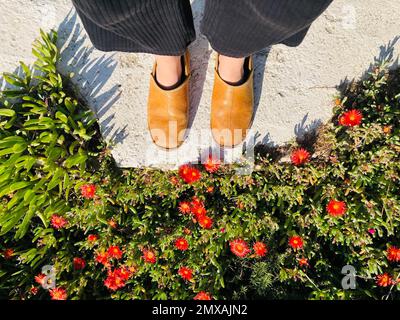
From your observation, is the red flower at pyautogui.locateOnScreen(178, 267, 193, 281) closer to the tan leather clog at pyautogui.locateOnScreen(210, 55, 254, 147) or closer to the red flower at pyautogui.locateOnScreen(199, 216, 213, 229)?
the red flower at pyautogui.locateOnScreen(199, 216, 213, 229)

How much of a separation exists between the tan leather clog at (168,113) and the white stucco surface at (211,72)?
0.28 ft

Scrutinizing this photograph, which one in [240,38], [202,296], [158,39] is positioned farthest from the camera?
[202,296]

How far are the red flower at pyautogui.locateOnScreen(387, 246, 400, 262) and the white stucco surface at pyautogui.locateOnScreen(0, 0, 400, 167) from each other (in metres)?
0.74

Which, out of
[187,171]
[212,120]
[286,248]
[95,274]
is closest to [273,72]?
[212,120]

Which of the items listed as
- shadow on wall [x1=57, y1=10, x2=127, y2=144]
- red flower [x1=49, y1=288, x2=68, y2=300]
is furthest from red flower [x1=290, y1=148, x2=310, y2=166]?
red flower [x1=49, y1=288, x2=68, y2=300]

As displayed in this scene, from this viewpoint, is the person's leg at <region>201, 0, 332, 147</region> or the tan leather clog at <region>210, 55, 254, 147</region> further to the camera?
the tan leather clog at <region>210, 55, 254, 147</region>

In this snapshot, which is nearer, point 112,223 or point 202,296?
point 202,296

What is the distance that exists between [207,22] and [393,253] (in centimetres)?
141

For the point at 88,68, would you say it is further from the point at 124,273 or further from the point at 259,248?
the point at 259,248

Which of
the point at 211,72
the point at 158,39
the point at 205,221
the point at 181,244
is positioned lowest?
the point at 181,244

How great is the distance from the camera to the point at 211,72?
205cm

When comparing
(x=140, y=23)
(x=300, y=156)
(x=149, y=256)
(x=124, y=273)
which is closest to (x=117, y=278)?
(x=124, y=273)

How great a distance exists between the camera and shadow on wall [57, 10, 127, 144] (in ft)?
6.79

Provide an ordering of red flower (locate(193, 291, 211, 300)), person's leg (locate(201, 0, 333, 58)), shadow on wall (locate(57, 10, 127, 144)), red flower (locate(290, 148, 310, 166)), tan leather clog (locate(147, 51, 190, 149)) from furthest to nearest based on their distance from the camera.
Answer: shadow on wall (locate(57, 10, 127, 144)) < red flower (locate(290, 148, 310, 166)) < tan leather clog (locate(147, 51, 190, 149)) < red flower (locate(193, 291, 211, 300)) < person's leg (locate(201, 0, 333, 58))
